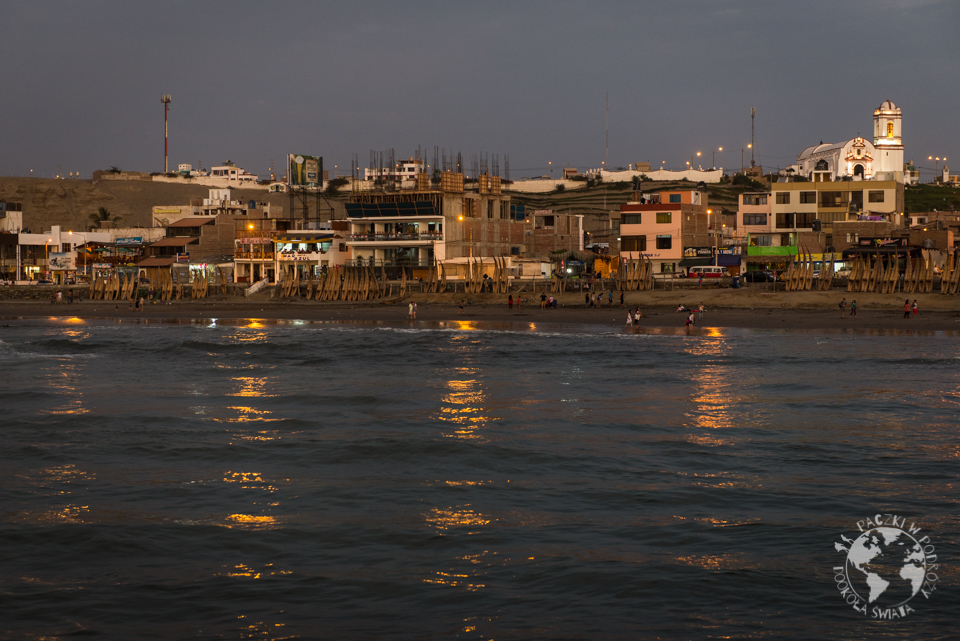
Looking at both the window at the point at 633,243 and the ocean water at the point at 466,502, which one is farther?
the window at the point at 633,243

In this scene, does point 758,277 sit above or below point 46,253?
below

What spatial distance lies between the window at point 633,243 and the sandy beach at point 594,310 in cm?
1388

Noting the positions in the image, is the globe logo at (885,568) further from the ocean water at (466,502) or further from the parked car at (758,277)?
the parked car at (758,277)

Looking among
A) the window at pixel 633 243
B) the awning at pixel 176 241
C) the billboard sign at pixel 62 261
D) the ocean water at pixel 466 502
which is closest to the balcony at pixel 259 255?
the awning at pixel 176 241

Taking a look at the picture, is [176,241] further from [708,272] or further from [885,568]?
[885,568]

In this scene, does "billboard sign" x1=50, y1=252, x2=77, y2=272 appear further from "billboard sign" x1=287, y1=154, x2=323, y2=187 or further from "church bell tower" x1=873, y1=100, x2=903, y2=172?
"church bell tower" x1=873, y1=100, x2=903, y2=172

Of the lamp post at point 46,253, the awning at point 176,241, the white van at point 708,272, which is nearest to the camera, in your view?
the white van at point 708,272

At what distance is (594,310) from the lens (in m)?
54.0

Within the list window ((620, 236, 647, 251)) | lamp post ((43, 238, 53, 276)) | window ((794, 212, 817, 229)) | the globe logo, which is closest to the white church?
window ((794, 212, 817, 229))

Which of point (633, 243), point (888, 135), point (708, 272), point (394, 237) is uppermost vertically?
point (888, 135)

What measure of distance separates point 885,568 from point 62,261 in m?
88.6

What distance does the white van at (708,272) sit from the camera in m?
60.9

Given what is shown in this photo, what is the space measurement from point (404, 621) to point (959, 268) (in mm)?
50494

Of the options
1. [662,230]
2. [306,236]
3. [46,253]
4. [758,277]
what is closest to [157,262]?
[306,236]
